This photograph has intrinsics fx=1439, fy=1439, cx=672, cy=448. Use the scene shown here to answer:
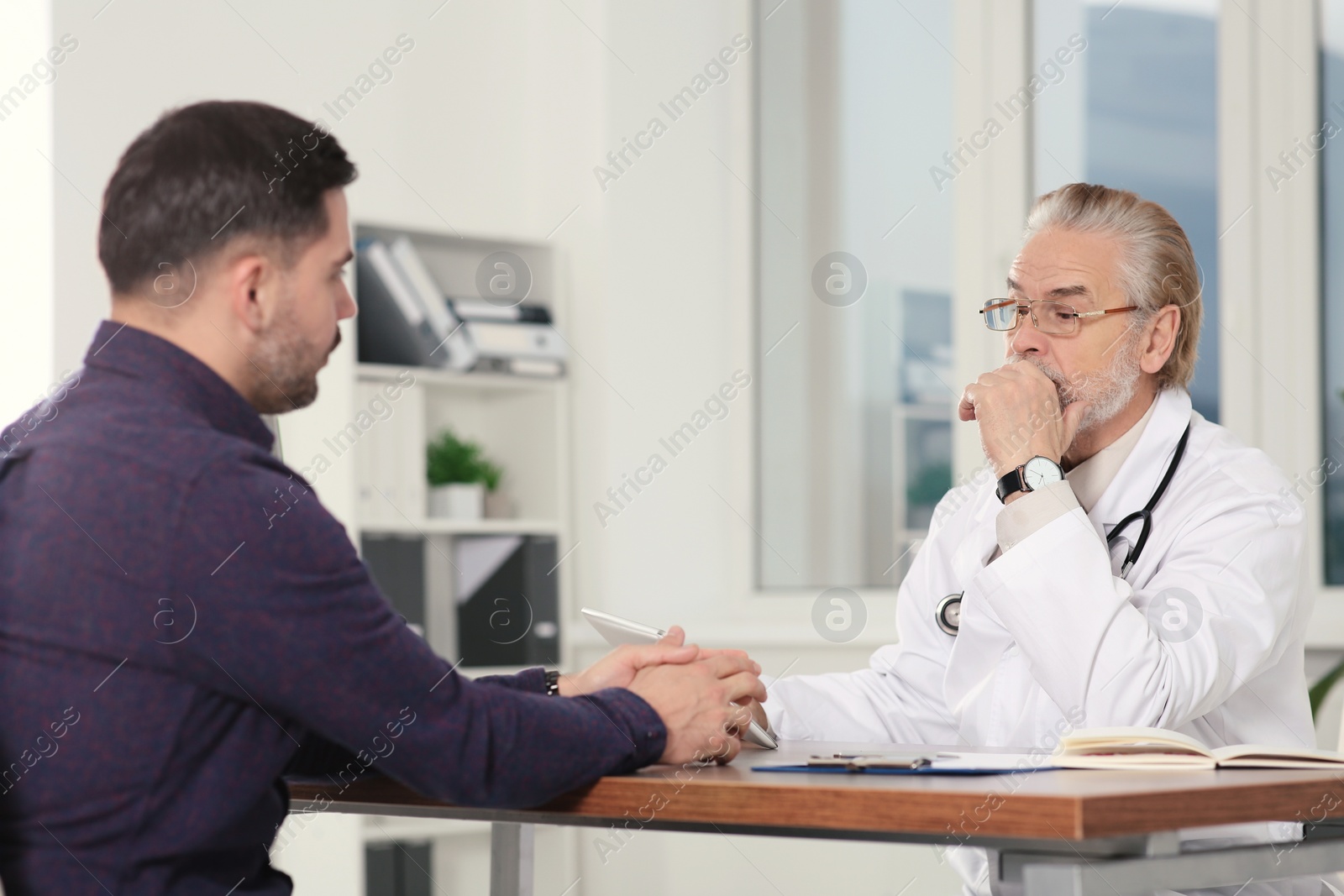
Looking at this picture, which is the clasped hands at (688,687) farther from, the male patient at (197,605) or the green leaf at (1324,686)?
the green leaf at (1324,686)

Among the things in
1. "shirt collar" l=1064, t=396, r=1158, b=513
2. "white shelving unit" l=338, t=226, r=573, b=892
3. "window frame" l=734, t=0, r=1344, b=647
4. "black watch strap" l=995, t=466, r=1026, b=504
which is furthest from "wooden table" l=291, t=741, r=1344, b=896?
"white shelving unit" l=338, t=226, r=573, b=892

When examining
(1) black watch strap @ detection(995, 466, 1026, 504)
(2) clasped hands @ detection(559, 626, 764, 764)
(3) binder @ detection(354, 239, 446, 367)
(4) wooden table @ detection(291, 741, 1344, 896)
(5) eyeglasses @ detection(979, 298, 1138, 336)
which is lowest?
(4) wooden table @ detection(291, 741, 1344, 896)

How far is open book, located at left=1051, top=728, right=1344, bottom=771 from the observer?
1.33m

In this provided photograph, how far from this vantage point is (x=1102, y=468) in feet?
6.55

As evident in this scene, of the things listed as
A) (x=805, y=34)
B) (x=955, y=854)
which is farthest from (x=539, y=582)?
(x=955, y=854)

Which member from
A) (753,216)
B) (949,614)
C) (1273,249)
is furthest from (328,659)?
(753,216)

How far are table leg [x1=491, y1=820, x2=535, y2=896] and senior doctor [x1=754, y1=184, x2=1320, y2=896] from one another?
0.39 metres

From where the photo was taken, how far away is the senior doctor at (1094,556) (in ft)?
5.49

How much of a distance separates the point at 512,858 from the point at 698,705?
490mm

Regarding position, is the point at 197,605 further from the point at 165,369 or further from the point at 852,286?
the point at 852,286

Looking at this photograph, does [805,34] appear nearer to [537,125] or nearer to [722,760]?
[537,125]

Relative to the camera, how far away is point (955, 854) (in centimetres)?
190

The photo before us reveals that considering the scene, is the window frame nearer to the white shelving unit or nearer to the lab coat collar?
the lab coat collar

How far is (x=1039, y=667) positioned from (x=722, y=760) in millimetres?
465
